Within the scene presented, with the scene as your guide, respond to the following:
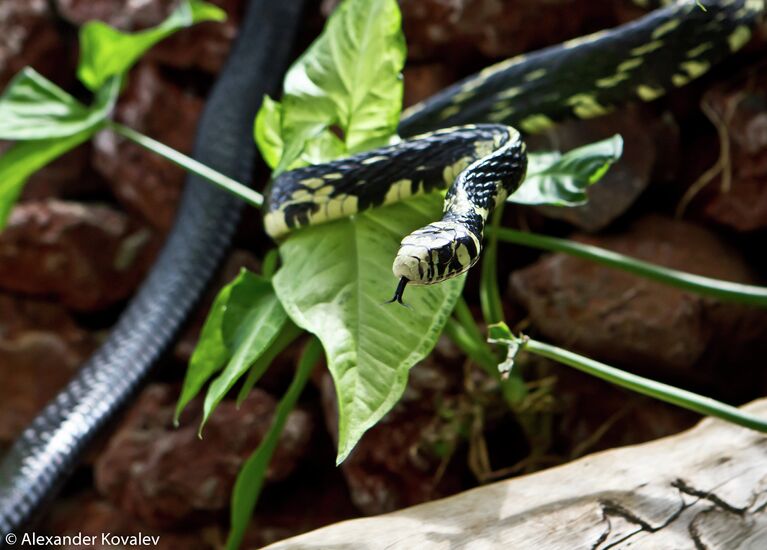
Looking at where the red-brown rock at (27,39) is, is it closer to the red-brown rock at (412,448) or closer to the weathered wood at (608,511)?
the red-brown rock at (412,448)

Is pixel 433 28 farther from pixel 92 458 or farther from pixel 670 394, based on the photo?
pixel 92 458

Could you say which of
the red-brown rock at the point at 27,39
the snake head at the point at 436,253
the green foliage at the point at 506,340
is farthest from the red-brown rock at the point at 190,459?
the red-brown rock at the point at 27,39

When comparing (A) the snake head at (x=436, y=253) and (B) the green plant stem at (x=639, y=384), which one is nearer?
(A) the snake head at (x=436, y=253)

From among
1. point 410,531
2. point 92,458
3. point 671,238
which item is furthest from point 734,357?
point 92,458

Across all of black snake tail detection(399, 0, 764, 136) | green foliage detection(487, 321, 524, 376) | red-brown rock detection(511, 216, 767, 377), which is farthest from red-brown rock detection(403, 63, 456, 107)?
green foliage detection(487, 321, 524, 376)

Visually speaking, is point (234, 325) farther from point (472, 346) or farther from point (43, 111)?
point (43, 111)
